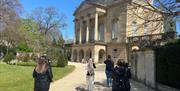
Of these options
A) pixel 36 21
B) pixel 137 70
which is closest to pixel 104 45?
pixel 36 21

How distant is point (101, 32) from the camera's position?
56562 millimetres

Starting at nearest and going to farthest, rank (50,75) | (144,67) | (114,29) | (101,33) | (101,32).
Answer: (50,75) → (144,67) → (114,29) → (101,33) → (101,32)

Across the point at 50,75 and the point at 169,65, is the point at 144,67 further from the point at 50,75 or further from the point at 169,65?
the point at 50,75

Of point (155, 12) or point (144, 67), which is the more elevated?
point (155, 12)

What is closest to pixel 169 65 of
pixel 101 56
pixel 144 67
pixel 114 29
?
pixel 144 67

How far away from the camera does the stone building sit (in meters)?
49.8

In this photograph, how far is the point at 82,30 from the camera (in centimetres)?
6219

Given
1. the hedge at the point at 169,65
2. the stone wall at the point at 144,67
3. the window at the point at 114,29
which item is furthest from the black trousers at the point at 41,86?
the window at the point at 114,29

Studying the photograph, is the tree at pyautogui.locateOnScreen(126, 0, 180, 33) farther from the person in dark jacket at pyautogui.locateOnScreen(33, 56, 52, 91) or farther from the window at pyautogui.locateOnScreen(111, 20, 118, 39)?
the window at pyautogui.locateOnScreen(111, 20, 118, 39)

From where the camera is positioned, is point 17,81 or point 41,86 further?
point 17,81

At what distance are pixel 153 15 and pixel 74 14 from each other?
51739 millimetres

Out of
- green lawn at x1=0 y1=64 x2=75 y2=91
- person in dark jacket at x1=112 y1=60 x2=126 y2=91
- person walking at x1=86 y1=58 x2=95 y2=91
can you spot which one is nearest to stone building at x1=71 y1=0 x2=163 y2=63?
green lawn at x1=0 y1=64 x2=75 y2=91

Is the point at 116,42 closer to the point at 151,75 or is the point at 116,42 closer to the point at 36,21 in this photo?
the point at 36,21

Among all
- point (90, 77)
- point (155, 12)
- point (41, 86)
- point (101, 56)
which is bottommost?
point (101, 56)
